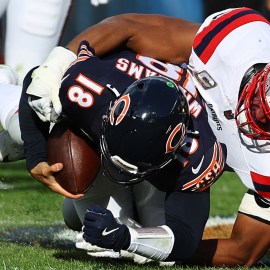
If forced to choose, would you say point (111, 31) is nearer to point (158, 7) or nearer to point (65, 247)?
point (65, 247)

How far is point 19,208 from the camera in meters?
5.19

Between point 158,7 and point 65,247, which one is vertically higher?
point 65,247

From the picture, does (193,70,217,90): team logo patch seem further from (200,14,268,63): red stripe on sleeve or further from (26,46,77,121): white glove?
(26,46,77,121): white glove

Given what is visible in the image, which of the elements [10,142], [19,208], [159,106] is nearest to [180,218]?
[159,106]

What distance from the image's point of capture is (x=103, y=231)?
3143 mm

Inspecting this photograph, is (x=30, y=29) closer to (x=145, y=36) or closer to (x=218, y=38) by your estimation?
(x=145, y=36)

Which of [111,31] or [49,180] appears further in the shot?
[111,31]

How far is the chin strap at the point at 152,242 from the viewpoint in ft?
10.7

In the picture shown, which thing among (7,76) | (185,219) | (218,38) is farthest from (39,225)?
(185,219)

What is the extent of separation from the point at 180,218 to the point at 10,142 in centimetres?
110

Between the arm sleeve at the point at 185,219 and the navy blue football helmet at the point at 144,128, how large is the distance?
0.17 m

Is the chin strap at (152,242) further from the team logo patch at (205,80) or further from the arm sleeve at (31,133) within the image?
the team logo patch at (205,80)

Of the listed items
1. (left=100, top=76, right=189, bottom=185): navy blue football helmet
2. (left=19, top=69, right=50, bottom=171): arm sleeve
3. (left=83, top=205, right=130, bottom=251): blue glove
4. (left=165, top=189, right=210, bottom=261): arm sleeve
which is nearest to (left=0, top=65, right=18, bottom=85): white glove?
(left=19, top=69, right=50, bottom=171): arm sleeve

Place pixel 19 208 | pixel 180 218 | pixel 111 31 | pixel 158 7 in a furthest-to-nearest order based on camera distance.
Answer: pixel 158 7 → pixel 19 208 → pixel 111 31 → pixel 180 218
